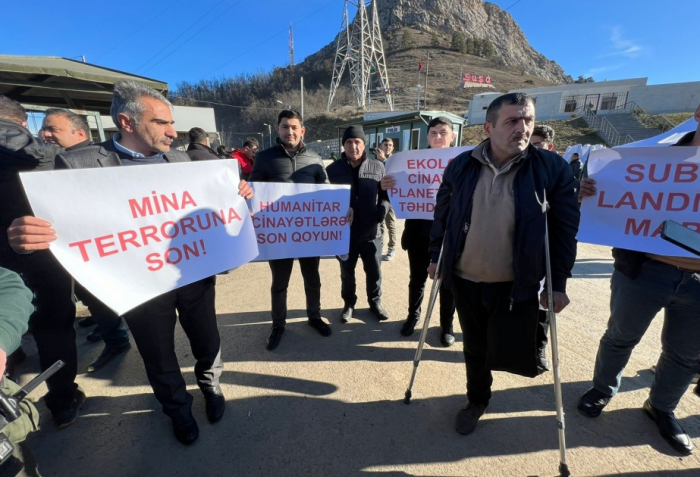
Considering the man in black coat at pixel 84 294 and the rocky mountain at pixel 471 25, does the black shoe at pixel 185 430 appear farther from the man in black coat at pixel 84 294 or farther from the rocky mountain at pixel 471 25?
the rocky mountain at pixel 471 25

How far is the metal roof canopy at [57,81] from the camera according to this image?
399cm

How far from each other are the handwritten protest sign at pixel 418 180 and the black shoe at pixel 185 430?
8.25ft

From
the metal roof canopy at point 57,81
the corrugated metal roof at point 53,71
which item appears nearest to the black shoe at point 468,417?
the metal roof canopy at point 57,81

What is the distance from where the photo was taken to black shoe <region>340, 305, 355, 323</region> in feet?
11.6

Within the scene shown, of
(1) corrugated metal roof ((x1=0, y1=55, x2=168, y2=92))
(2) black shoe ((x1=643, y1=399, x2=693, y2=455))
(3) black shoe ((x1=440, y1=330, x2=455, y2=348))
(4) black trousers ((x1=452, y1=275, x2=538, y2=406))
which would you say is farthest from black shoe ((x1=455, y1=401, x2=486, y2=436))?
(1) corrugated metal roof ((x1=0, y1=55, x2=168, y2=92))

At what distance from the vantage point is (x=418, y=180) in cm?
316

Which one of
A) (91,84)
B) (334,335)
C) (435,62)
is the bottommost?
(334,335)

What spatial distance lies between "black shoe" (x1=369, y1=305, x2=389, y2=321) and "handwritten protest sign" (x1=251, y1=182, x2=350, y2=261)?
89 cm

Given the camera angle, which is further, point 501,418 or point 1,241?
point 501,418

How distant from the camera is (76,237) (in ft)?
5.19

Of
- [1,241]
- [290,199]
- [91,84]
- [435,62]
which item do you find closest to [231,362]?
[290,199]

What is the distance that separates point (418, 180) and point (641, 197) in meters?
1.73

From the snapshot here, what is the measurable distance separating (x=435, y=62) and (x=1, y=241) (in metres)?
83.6

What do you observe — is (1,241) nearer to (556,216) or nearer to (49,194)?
(49,194)
